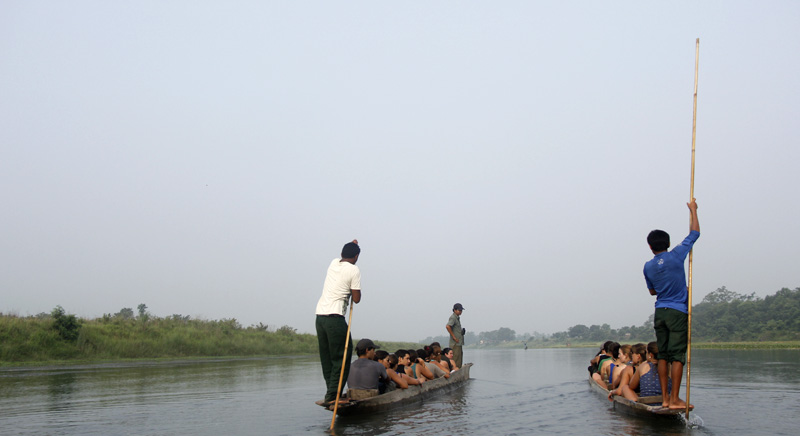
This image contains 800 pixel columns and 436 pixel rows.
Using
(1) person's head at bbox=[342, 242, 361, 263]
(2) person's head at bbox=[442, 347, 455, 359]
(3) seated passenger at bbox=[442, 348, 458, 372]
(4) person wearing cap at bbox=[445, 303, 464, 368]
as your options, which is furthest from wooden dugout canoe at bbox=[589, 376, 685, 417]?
(4) person wearing cap at bbox=[445, 303, 464, 368]

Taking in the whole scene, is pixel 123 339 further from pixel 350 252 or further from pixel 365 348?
pixel 350 252

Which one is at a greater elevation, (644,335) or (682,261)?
(682,261)

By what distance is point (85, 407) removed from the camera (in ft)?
30.4

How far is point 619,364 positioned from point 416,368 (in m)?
4.01

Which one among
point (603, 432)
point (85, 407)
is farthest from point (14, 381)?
point (603, 432)

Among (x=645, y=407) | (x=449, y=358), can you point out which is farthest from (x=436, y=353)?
(x=645, y=407)

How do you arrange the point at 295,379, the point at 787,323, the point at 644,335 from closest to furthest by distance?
the point at 295,379 < the point at 787,323 < the point at 644,335

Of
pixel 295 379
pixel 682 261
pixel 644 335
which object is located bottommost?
Result: pixel 644 335

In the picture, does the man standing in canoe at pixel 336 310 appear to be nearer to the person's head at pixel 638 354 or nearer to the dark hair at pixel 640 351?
the person's head at pixel 638 354

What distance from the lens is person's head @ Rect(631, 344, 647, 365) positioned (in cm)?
894

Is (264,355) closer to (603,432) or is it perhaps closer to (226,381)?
(226,381)

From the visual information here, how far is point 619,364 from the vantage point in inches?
411

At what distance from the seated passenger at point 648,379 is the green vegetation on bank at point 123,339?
69.5 feet

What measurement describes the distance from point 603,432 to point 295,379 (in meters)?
10.9
